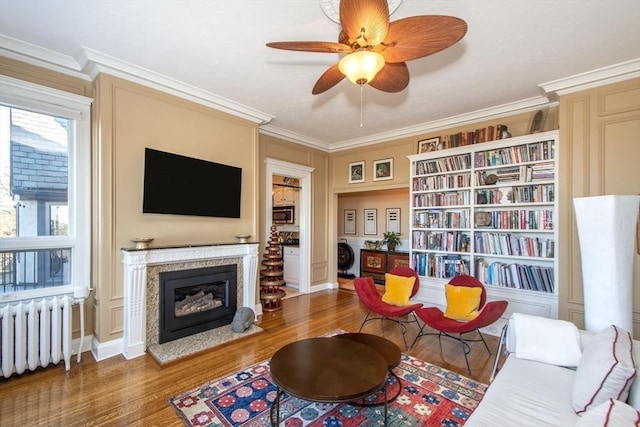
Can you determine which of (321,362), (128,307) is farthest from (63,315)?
(321,362)

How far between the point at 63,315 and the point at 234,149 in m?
2.47

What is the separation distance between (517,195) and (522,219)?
0.31 metres

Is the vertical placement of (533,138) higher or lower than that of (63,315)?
higher

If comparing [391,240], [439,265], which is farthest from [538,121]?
[391,240]

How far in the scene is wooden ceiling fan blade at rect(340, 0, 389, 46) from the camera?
1423 millimetres

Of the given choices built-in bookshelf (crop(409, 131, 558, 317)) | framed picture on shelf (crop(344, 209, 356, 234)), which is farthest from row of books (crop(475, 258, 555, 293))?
framed picture on shelf (crop(344, 209, 356, 234))

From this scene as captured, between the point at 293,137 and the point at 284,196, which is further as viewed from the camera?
the point at 284,196

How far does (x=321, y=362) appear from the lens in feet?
6.46

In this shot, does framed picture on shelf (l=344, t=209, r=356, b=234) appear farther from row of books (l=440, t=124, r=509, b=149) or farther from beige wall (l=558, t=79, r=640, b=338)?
beige wall (l=558, t=79, r=640, b=338)

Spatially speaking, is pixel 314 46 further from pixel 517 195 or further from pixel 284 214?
pixel 284 214

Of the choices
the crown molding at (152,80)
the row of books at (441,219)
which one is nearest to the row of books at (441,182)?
the row of books at (441,219)

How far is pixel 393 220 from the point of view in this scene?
644cm

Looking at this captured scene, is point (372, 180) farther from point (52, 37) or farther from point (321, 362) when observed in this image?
point (52, 37)

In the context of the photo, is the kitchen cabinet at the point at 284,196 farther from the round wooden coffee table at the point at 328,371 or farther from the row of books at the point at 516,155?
Result: the round wooden coffee table at the point at 328,371
